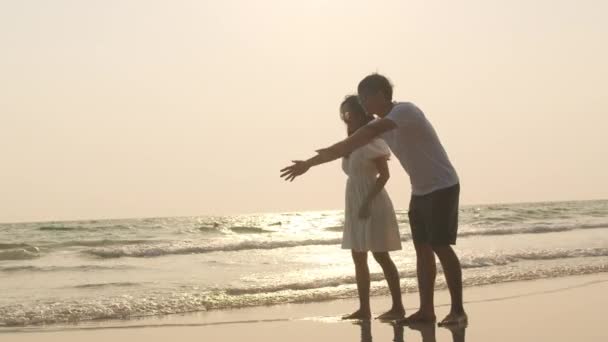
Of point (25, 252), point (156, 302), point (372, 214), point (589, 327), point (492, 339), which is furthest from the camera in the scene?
point (25, 252)

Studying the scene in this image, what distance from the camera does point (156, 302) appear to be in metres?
6.36

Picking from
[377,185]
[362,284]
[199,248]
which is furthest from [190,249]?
[377,185]

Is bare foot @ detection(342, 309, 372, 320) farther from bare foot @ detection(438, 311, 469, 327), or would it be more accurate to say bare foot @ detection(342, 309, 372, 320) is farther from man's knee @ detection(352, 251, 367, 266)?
bare foot @ detection(438, 311, 469, 327)

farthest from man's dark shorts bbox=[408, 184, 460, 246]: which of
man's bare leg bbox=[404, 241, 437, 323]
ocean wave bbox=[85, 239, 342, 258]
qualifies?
ocean wave bbox=[85, 239, 342, 258]

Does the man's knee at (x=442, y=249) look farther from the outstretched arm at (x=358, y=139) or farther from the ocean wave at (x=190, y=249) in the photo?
the ocean wave at (x=190, y=249)

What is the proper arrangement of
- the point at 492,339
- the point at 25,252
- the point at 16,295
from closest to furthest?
the point at 492,339 → the point at 16,295 → the point at 25,252

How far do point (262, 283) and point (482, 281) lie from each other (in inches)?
82.2

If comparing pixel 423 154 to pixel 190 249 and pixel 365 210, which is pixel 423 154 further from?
pixel 190 249

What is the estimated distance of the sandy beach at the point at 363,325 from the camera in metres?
4.59

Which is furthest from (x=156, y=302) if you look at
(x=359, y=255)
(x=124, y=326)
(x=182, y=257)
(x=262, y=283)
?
(x=182, y=257)

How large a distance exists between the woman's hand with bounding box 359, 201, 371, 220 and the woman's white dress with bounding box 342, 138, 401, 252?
0.07 feet

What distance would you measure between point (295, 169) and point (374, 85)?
3.69 feet

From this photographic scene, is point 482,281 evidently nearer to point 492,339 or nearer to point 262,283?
point 262,283

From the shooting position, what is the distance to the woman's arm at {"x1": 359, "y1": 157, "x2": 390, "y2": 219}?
200 inches
